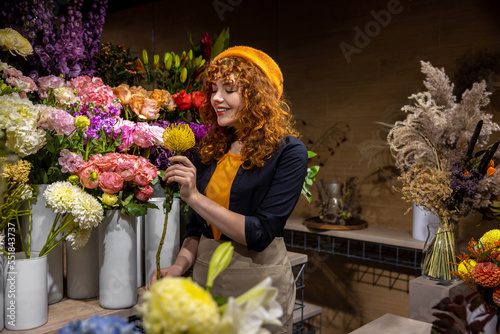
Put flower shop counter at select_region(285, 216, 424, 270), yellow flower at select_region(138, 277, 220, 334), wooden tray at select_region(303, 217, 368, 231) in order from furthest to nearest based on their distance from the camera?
wooden tray at select_region(303, 217, 368, 231) → flower shop counter at select_region(285, 216, 424, 270) → yellow flower at select_region(138, 277, 220, 334)

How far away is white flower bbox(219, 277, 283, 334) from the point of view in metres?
0.38

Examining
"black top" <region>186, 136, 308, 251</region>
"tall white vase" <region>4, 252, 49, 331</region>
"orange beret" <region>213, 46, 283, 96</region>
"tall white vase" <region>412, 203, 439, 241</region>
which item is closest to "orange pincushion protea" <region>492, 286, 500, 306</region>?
"black top" <region>186, 136, 308, 251</region>

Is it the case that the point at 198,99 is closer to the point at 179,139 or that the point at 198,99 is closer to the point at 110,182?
the point at 110,182

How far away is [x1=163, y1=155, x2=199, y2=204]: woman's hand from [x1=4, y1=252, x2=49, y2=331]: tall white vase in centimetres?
32

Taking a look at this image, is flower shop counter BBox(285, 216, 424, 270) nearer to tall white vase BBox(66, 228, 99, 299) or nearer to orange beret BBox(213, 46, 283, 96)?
orange beret BBox(213, 46, 283, 96)

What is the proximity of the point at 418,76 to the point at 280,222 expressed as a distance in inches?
62.5

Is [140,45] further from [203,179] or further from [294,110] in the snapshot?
[203,179]

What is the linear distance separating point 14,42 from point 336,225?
5.68 ft

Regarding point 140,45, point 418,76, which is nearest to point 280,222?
point 418,76

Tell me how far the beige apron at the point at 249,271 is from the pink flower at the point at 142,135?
0.28 metres

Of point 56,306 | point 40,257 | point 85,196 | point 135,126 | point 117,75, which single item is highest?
point 117,75

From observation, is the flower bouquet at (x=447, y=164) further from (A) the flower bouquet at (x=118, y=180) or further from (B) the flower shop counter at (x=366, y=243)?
(A) the flower bouquet at (x=118, y=180)

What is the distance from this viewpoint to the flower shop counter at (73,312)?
101cm

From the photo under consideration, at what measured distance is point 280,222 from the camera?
1.07 m
